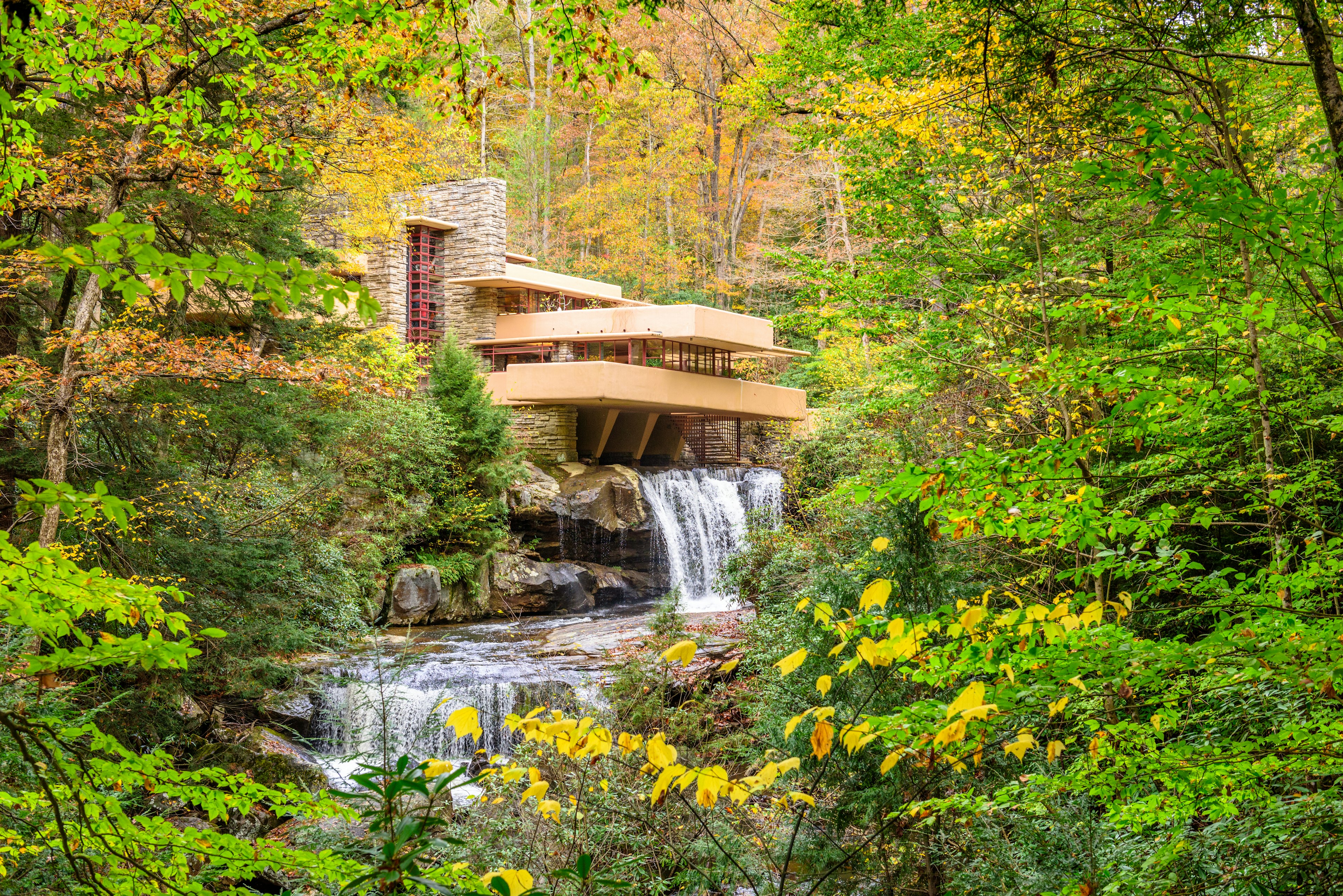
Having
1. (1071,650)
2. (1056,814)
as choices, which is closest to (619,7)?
(1071,650)

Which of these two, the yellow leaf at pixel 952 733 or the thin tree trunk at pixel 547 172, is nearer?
the yellow leaf at pixel 952 733

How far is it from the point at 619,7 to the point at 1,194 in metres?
2.36

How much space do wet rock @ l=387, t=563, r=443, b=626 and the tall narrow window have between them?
7.32m

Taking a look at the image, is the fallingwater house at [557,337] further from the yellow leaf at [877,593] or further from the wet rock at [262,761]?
the yellow leaf at [877,593]

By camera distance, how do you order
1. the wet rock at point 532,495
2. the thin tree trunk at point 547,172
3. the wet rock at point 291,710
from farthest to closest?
the thin tree trunk at point 547,172 → the wet rock at point 532,495 → the wet rock at point 291,710

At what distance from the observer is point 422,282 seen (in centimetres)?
1953

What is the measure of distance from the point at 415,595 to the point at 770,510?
518cm

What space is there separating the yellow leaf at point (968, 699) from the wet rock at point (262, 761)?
6602mm

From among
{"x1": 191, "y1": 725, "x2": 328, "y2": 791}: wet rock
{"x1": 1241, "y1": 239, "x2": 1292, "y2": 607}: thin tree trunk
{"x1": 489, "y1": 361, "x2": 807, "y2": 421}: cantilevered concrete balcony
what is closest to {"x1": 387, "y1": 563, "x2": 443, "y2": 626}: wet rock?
{"x1": 489, "y1": 361, "x2": 807, "y2": 421}: cantilevered concrete balcony

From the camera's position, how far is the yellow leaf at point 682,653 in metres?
1.67

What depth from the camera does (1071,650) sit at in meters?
2.74

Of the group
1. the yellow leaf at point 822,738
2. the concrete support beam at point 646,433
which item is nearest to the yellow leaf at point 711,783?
the yellow leaf at point 822,738

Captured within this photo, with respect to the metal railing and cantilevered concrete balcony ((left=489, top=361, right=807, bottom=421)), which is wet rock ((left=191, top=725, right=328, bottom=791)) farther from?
the metal railing

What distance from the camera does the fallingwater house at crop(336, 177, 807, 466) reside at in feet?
59.1
